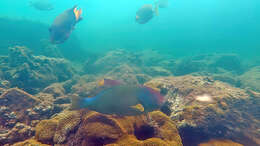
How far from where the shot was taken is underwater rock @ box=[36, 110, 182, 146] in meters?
1.80

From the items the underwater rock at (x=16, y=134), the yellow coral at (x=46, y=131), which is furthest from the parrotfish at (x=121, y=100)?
the underwater rock at (x=16, y=134)

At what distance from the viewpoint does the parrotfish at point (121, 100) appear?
207 centimetres

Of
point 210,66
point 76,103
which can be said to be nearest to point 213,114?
point 76,103

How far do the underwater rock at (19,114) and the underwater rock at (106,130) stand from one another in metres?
0.66

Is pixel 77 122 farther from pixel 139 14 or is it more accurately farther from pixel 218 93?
pixel 139 14

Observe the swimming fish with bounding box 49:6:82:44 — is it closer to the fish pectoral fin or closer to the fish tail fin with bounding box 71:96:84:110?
the fish tail fin with bounding box 71:96:84:110

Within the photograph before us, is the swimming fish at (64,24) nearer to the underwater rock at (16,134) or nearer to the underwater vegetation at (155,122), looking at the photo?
the underwater vegetation at (155,122)

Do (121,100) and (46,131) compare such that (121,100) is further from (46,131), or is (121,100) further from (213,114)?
(213,114)

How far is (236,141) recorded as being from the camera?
7.72 ft

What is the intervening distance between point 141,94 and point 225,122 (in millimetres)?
1770

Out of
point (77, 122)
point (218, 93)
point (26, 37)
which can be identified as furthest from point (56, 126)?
point (26, 37)

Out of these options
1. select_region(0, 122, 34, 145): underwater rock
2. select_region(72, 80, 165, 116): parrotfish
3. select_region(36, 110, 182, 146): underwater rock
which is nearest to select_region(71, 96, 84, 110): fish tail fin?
select_region(72, 80, 165, 116): parrotfish

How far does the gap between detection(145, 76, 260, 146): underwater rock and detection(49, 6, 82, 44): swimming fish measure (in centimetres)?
321

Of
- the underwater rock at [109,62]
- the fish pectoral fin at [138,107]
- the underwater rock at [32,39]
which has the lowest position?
the fish pectoral fin at [138,107]
